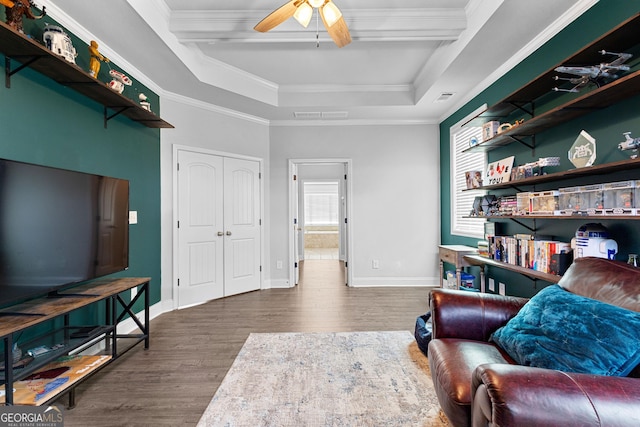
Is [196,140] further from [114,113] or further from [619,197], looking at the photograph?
[619,197]

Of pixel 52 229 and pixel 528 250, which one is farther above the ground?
pixel 52 229

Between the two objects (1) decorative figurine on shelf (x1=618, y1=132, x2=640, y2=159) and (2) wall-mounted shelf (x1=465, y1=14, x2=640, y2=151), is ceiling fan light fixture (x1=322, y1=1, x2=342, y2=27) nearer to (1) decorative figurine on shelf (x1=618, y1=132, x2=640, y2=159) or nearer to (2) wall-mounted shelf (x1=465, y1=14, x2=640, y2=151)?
(2) wall-mounted shelf (x1=465, y1=14, x2=640, y2=151)

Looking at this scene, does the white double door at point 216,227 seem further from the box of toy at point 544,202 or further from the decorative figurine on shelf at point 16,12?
the box of toy at point 544,202

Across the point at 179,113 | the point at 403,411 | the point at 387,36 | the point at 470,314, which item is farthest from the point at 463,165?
the point at 179,113

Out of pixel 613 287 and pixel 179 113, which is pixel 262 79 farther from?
pixel 613 287

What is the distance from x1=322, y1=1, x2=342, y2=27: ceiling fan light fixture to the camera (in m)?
1.99

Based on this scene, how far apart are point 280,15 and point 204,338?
2828 millimetres

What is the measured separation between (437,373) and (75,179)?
8.09ft

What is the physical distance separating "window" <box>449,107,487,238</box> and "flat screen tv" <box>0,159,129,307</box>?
376 cm

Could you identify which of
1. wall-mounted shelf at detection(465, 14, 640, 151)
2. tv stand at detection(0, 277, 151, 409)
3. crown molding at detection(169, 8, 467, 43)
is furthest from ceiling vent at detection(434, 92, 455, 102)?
tv stand at detection(0, 277, 151, 409)

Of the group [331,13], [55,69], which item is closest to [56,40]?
[55,69]

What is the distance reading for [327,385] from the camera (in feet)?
6.41

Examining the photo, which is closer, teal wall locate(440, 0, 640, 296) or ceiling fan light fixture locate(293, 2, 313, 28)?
teal wall locate(440, 0, 640, 296)

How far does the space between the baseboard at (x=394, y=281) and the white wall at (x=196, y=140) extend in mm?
1505
